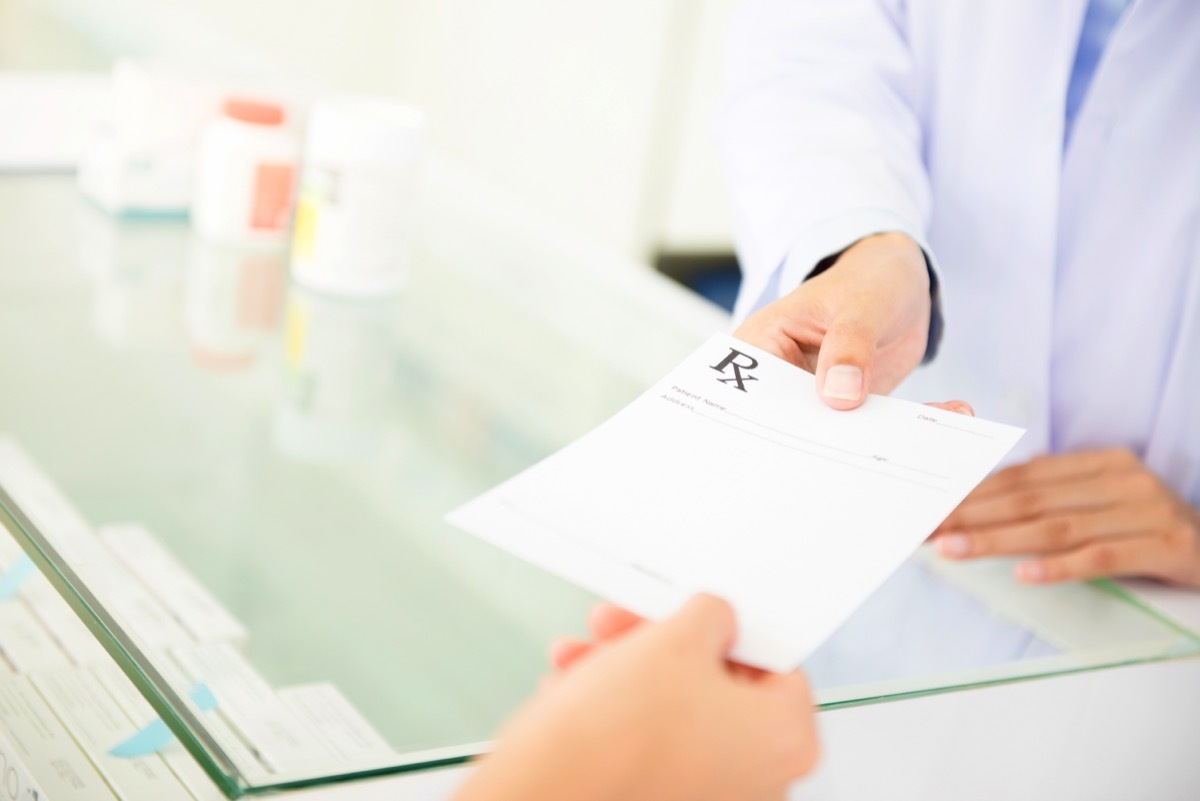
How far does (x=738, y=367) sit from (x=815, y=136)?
0.38 meters

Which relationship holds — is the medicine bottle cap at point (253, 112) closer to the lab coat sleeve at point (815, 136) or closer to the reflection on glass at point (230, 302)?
the reflection on glass at point (230, 302)

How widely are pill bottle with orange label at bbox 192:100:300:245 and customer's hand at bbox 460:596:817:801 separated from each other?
0.84 meters

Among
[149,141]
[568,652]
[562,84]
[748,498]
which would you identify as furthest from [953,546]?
Answer: [562,84]

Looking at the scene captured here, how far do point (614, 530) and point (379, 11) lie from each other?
11.4 ft

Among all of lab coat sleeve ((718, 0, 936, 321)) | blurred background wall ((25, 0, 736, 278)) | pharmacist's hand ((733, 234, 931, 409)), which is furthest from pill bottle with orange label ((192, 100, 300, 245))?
blurred background wall ((25, 0, 736, 278))

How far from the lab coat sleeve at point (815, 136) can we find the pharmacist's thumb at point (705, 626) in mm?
477

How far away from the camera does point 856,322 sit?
738mm

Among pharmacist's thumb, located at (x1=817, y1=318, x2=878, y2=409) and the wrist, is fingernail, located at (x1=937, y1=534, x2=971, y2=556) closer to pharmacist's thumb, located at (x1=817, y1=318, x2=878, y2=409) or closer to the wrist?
pharmacist's thumb, located at (x1=817, y1=318, x2=878, y2=409)

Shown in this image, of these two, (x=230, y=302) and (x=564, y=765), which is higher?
(x=564, y=765)

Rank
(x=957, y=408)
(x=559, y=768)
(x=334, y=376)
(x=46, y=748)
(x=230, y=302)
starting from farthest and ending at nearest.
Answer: (x=230, y=302), (x=334, y=376), (x=957, y=408), (x=46, y=748), (x=559, y=768)

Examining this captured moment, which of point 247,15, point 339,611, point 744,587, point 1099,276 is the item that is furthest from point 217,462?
point 247,15

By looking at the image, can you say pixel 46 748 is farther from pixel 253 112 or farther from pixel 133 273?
pixel 253 112

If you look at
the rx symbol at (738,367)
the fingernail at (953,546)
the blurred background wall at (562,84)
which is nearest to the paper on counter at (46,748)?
the rx symbol at (738,367)

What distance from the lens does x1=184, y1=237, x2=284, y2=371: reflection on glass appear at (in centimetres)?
103
